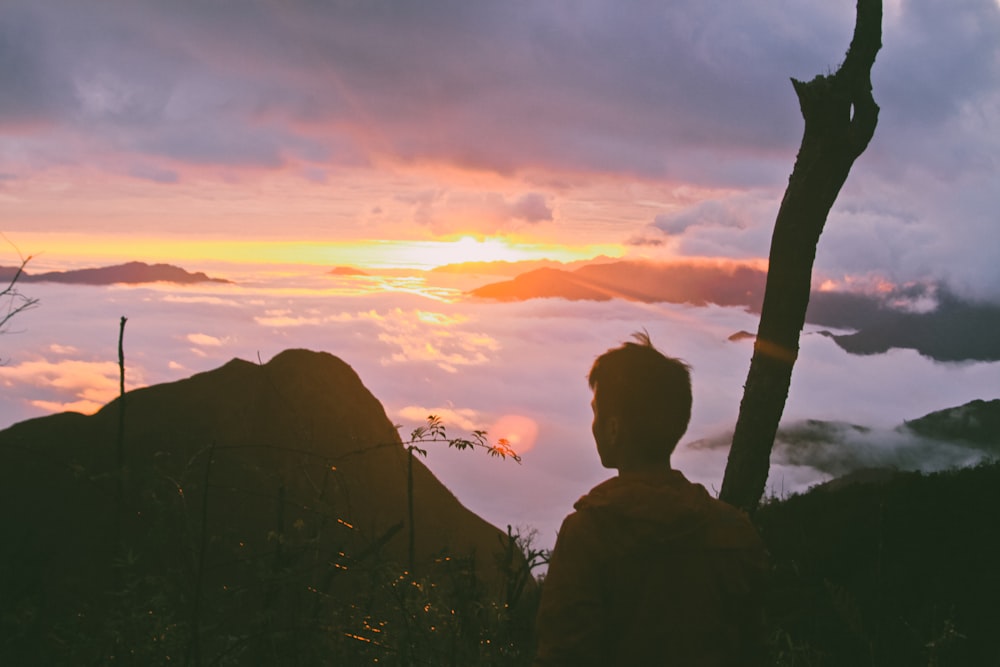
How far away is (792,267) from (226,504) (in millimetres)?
33135

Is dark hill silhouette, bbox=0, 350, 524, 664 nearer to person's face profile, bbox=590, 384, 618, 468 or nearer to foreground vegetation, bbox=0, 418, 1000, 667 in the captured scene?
foreground vegetation, bbox=0, 418, 1000, 667

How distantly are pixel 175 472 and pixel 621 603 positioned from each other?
2.50m

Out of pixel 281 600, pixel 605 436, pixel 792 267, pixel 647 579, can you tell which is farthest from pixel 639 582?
pixel 792 267

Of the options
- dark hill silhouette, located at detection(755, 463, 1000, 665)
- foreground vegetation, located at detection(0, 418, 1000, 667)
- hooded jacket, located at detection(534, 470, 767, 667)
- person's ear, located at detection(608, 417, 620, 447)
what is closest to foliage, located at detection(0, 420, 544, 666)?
foreground vegetation, located at detection(0, 418, 1000, 667)

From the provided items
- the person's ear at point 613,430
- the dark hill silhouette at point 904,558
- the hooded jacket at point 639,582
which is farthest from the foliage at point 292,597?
the dark hill silhouette at point 904,558

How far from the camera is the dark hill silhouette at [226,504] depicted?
3493mm

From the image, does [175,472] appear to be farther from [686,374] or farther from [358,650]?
[686,374]

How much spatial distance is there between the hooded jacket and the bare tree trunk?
3.63 meters

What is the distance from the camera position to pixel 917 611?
9266 mm

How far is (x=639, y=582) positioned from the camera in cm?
234

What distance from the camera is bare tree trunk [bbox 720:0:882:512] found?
228 inches

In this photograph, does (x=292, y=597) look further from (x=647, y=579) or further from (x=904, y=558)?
(x=904, y=558)

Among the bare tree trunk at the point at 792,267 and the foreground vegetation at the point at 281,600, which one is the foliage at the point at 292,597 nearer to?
the foreground vegetation at the point at 281,600

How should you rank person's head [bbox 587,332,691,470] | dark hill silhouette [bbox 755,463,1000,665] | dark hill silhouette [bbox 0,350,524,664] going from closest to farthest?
person's head [bbox 587,332,691,470] < dark hill silhouette [bbox 0,350,524,664] < dark hill silhouette [bbox 755,463,1000,665]
